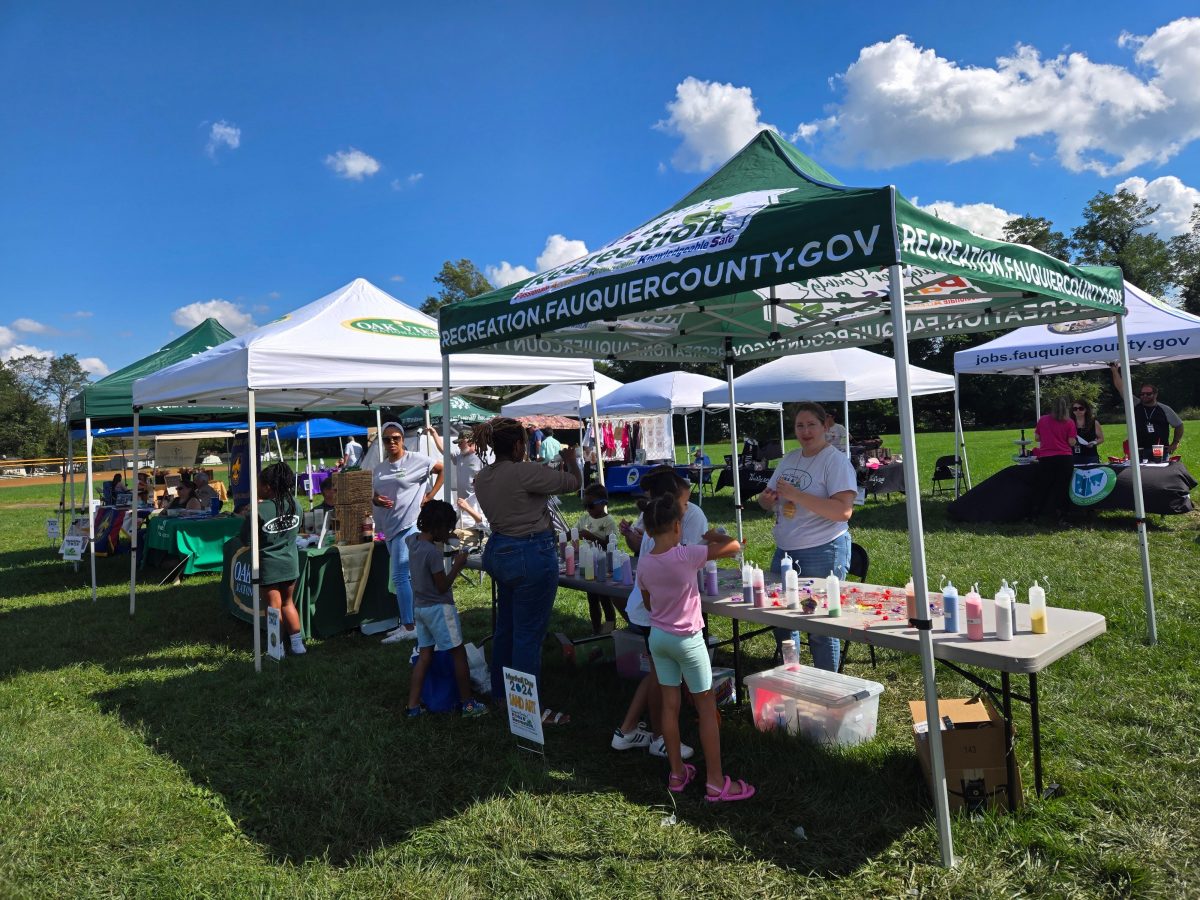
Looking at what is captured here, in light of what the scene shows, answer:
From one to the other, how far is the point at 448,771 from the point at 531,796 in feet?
1.69

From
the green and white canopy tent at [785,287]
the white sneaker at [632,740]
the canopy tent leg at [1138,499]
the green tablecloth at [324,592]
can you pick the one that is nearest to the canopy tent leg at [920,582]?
the green and white canopy tent at [785,287]

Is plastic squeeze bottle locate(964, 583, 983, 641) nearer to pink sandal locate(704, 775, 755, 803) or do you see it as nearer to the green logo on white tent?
pink sandal locate(704, 775, 755, 803)

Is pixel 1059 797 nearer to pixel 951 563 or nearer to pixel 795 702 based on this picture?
pixel 795 702

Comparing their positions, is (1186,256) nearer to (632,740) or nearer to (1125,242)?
(1125,242)

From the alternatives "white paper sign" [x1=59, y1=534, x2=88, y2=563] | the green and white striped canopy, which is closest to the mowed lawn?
the green and white striped canopy

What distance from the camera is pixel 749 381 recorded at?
1245 cm

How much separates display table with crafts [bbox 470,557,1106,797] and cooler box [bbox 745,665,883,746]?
34 cm

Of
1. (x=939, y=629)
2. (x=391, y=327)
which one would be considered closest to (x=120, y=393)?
(x=391, y=327)

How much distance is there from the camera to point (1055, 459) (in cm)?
920

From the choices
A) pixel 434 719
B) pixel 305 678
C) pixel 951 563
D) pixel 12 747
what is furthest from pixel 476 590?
pixel 951 563

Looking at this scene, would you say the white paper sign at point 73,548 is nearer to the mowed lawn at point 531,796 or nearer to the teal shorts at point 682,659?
the mowed lawn at point 531,796

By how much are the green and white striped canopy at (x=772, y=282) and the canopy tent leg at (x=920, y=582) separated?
0.23 m

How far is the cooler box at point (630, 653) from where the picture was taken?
4.48 m

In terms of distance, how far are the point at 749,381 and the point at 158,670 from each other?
31.1 feet
